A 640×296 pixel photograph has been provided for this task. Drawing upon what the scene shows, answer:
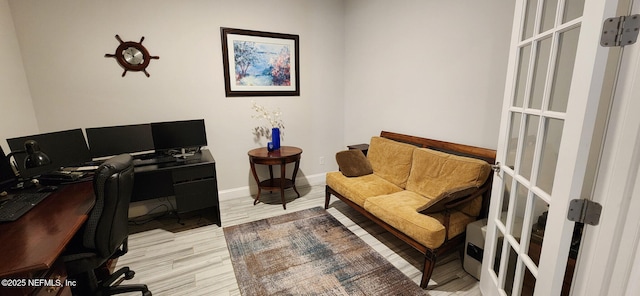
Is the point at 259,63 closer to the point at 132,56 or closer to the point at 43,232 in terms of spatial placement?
the point at 132,56

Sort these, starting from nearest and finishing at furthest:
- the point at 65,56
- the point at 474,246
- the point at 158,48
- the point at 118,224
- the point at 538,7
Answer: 1. the point at 538,7
2. the point at 118,224
3. the point at 474,246
4. the point at 65,56
5. the point at 158,48

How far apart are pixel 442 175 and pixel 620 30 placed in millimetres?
1552

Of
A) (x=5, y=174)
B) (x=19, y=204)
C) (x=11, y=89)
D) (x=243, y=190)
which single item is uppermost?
(x=11, y=89)

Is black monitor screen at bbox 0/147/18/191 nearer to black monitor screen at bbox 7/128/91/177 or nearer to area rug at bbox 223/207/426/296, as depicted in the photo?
black monitor screen at bbox 7/128/91/177

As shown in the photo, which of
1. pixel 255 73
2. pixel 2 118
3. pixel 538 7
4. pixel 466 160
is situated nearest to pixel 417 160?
pixel 466 160

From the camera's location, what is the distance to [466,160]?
2.12 meters

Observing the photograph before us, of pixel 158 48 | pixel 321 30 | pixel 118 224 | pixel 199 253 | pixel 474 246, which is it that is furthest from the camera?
pixel 321 30

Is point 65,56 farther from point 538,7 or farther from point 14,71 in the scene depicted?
point 538,7

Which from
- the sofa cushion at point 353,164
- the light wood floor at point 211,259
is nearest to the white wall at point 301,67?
the sofa cushion at point 353,164

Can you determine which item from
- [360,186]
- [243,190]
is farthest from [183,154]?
[360,186]

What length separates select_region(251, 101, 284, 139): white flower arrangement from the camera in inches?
132

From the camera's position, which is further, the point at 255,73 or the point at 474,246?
the point at 255,73

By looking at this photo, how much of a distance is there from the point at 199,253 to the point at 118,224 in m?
0.87

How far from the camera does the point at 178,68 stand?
2.87 metres
